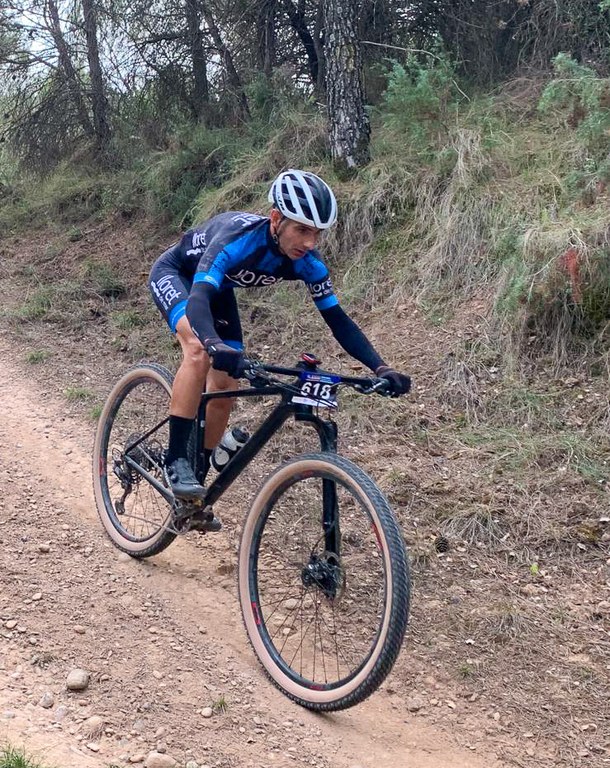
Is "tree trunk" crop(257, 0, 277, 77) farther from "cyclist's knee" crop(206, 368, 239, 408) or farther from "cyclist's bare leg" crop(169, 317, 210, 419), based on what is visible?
"cyclist's bare leg" crop(169, 317, 210, 419)

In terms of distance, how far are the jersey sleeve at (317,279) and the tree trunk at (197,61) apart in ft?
26.5

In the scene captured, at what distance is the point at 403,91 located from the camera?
27.6 ft

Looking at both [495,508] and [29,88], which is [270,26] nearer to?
[29,88]

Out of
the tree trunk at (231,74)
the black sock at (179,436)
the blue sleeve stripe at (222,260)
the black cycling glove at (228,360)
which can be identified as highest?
the tree trunk at (231,74)

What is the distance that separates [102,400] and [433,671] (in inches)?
161

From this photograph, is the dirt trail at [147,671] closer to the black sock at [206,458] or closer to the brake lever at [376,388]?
the black sock at [206,458]

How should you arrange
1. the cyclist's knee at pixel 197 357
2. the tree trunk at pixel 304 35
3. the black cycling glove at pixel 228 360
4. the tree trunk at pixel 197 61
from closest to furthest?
the black cycling glove at pixel 228 360 < the cyclist's knee at pixel 197 357 < the tree trunk at pixel 304 35 < the tree trunk at pixel 197 61

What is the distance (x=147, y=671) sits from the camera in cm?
349

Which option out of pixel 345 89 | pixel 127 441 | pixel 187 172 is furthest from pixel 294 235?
pixel 187 172

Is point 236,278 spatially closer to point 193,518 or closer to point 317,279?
point 317,279

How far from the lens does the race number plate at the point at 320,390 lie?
3395 mm

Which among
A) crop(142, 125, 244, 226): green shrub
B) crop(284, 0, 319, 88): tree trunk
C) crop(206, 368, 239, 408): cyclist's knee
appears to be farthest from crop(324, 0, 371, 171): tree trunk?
crop(206, 368, 239, 408): cyclist's knee

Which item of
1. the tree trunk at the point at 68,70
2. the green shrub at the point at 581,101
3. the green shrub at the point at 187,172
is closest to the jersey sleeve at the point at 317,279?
the green shrub at the point at 581,101

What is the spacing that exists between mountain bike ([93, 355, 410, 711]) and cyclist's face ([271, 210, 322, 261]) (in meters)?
0.62
